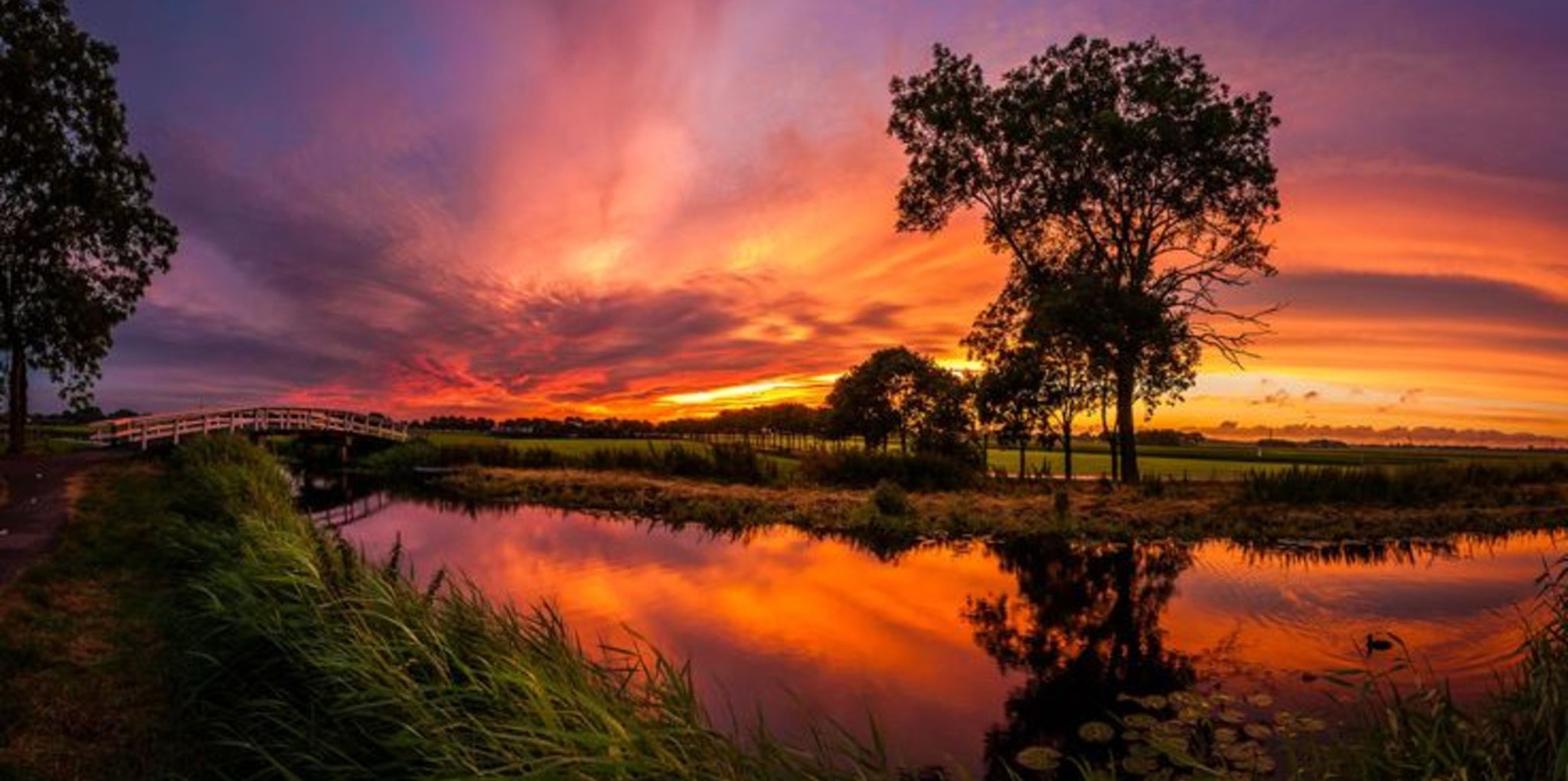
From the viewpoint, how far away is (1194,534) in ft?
66.1

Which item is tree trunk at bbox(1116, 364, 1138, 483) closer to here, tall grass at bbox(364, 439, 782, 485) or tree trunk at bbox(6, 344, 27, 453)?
tall grass at bbox(364, 439, 782, 485)

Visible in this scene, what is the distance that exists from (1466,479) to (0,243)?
59538mm

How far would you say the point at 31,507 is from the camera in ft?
56.3

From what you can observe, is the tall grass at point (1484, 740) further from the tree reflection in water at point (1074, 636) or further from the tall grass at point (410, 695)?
the tall grass at point (410, 695)

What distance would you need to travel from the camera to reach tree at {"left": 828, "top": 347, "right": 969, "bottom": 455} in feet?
177

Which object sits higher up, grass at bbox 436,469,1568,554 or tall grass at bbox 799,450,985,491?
tall grass at bbox 799,450,985,491

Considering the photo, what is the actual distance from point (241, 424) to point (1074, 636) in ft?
184

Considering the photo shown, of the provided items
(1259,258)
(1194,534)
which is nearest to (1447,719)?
(1194,534)

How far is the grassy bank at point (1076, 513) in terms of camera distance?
67.0 ft

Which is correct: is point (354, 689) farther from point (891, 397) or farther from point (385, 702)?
point (891, 397)

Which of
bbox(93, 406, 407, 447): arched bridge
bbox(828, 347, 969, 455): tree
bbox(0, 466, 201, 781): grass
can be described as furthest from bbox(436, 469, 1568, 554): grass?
bbox(93, 406, 407, 447): arched bridge

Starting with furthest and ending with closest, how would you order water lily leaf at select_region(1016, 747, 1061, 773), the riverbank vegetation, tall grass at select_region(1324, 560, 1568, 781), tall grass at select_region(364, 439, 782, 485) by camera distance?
tall grass at select_region(364, 439, 782, 485) < water lily leaf at select_region(1016, 747, 1061, 773) < the riverbank vegetation < tall grass at select_region(1324, 560, 1568, 781)

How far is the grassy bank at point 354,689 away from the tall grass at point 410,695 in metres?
0.02

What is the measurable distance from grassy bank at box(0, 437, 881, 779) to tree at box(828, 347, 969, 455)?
4457 cm
